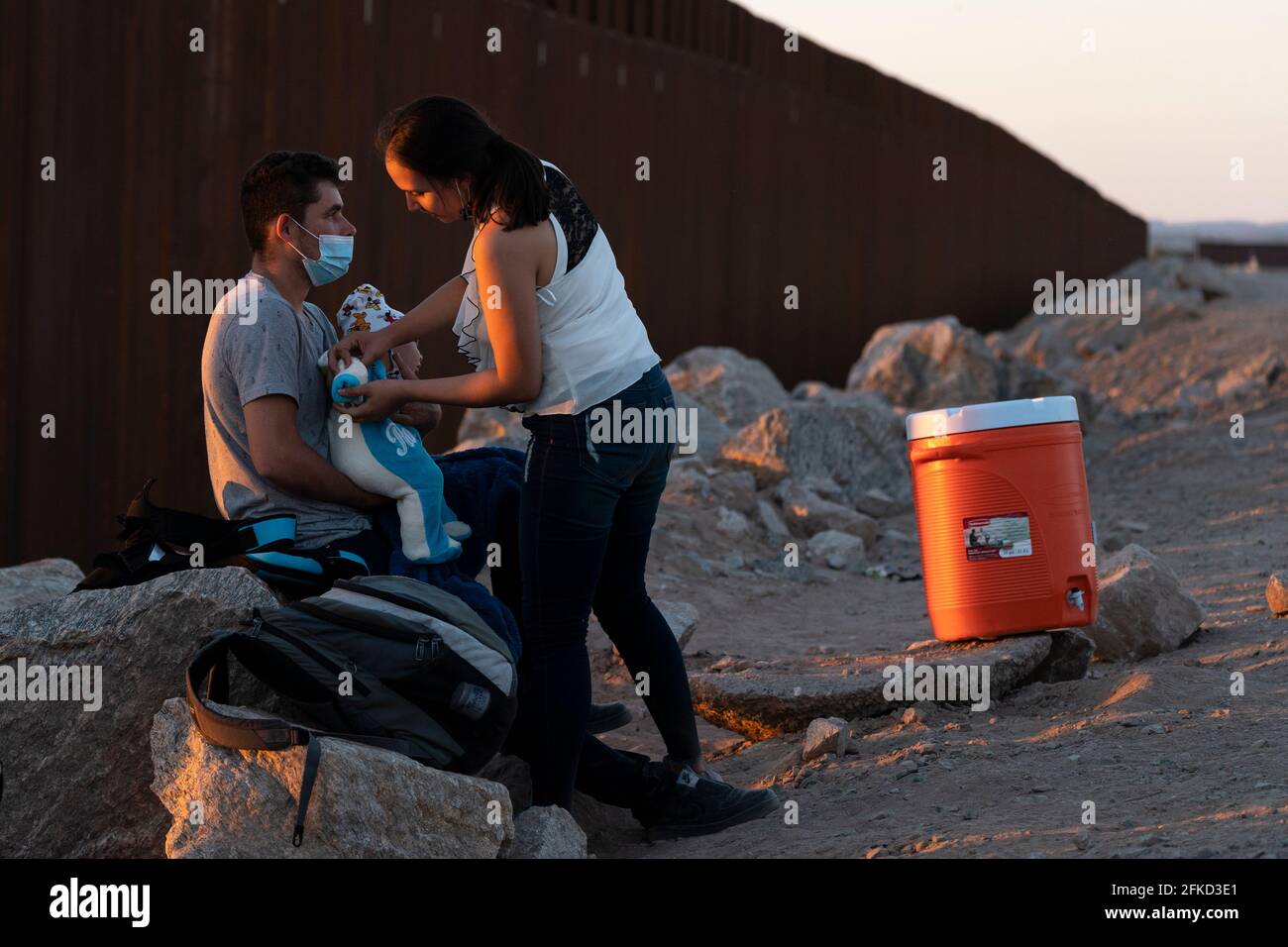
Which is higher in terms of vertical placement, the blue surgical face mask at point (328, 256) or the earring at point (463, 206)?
the earring at point (463, 206)

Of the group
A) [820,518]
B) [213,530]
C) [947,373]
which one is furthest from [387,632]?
[947,373]

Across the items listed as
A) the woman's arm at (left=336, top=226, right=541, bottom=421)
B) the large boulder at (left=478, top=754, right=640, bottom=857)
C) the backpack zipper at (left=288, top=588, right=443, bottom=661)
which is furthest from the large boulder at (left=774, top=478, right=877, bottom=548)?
the backpack zipper at (left=288, top=588, right=443, bottom=661)

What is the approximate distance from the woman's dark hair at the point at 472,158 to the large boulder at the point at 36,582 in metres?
2.27

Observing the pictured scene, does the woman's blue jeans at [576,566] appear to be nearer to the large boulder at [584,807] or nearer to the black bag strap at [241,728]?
the large boulder at [584,807]

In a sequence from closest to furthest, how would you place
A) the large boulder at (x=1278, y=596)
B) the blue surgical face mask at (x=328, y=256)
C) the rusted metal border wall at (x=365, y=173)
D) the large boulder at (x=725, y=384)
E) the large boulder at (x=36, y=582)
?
the blue surgical face mask at (x=328, y=256) < the large boulder at (x=36, y=582) < the large boulder at (x=1278, y=596) < the rusted metal border wall at (x=365, y=173) < the large boulder at (x=725, y=384)

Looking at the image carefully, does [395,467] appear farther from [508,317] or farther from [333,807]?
[333,807]

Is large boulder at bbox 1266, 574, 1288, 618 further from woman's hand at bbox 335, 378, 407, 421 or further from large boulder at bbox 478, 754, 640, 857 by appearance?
woman's hand at bbox 335, 378, 407, 421

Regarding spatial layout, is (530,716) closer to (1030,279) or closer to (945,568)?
(945,568)

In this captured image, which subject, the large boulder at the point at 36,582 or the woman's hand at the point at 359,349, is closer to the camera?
the woman's hand at the point at 359,349

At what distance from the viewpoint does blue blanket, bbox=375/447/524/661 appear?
142 inches

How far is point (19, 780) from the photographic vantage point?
11.3ft

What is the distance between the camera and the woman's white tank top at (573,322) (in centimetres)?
330

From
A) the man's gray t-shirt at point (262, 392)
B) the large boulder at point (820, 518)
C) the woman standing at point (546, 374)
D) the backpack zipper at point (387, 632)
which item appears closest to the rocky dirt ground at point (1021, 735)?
the large boulder at point (820, 518)
